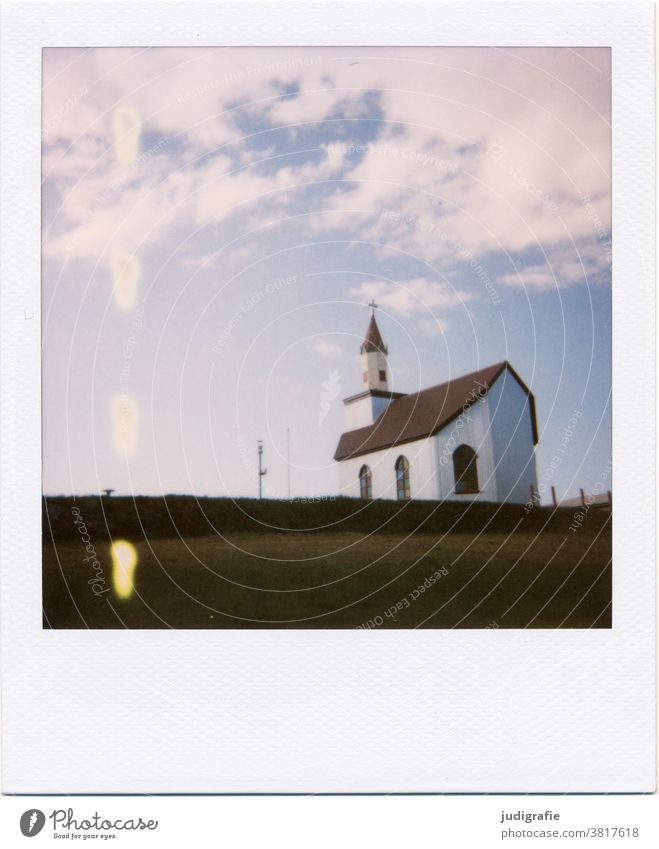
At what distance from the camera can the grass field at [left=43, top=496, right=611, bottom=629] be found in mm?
1414

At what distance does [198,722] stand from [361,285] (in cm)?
110

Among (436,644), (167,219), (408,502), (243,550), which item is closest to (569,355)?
(408,502)

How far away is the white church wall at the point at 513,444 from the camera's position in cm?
145

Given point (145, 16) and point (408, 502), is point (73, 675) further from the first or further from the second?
point (145, 16)

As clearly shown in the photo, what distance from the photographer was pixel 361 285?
146 cm

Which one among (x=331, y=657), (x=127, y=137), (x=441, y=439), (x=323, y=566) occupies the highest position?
(x=127, y=137)

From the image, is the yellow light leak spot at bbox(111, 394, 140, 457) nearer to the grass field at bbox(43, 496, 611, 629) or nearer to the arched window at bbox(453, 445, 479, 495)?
the grass field at bbox(43, 496, 611, 629)

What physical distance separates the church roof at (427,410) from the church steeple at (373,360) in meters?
0.06

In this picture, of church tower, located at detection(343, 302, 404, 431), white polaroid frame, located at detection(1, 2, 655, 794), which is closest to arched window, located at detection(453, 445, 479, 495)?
church tower, located at detection(343, 302, 404, 431)

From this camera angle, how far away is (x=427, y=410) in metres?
1.49

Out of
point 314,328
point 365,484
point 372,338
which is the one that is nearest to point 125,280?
point 314,328

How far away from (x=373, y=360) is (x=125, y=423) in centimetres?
62

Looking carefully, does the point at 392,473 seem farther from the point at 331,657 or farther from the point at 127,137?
the point at 127,137
